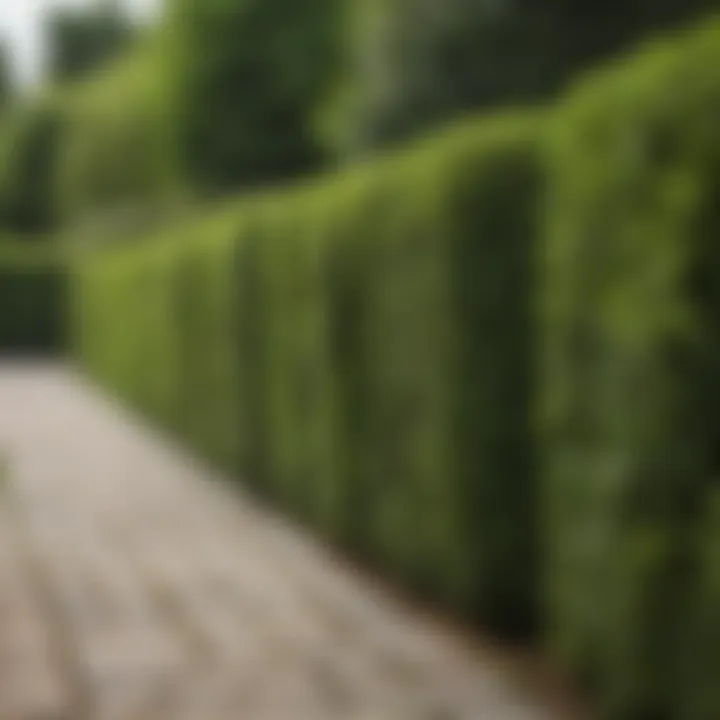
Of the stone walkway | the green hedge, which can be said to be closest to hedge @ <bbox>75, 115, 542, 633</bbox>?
the stone walkway

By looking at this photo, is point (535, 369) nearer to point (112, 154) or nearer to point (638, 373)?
point (638, 373)

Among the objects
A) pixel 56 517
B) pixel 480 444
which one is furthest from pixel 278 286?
pixel 480 444

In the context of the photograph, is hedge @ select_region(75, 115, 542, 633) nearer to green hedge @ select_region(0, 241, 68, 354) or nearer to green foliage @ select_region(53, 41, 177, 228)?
green hedge @ select_region(0, 241, 68, 354)

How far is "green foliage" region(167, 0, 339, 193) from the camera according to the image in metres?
20.9

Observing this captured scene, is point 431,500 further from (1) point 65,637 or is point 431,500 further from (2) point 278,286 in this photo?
(2) point 278,286

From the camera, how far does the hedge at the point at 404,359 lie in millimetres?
5523

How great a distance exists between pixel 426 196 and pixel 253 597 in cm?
191

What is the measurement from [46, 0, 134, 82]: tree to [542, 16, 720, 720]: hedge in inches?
1885

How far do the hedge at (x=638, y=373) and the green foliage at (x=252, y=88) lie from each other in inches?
644

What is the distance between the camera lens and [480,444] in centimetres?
562

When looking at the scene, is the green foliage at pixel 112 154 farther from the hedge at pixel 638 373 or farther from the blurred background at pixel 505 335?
the hedge at pixel 638 373

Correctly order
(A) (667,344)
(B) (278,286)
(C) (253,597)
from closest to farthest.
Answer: (A) (667,344), (C) (253,597), (B) (278,286)

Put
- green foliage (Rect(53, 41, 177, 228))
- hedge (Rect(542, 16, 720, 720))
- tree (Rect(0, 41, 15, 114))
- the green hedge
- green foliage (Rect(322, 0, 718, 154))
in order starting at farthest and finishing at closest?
tree (Rect(0, 41, 15, 114)), green foliage (Rect(53, 41, 177, 228)), the green hedge, green foliage (Rect(322, 0, 718, 154)), hedge (Rect(542, 16, 720, 720))

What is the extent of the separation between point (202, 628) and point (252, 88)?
16025 millimetres
